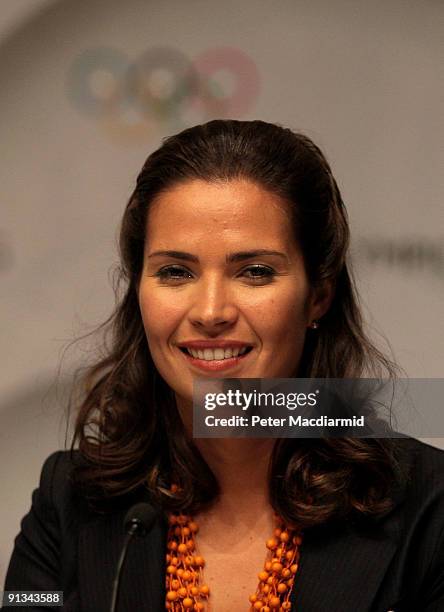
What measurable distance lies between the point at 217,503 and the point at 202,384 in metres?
0.23

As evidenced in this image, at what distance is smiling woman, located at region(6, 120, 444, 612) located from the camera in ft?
4.12

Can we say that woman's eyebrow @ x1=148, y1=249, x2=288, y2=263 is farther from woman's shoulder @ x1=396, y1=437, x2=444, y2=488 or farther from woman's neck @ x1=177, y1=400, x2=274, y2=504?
woman's shoulder @ x1=396, y1=437, x2=444, y2=488

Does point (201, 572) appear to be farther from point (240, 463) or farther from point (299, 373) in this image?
point (299, 373)

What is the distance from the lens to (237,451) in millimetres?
1376

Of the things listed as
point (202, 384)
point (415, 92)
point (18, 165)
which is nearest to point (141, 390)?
point (202, 384)

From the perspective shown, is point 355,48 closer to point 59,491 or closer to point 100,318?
point 100,318

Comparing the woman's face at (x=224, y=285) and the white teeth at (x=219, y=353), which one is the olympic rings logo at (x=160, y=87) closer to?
the woman's face at (x=224, y=285)

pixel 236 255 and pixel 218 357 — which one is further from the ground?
pixel 236 255

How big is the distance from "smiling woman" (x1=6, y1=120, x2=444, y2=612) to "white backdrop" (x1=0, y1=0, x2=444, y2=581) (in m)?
0.28

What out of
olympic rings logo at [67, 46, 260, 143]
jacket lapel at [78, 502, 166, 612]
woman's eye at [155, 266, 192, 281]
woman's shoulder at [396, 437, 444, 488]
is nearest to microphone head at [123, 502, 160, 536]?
jacket lapel at [78, 502, 166, 612]

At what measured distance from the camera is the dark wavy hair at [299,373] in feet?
4.28

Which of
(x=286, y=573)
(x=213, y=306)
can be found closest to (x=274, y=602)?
(x=286, y=573)

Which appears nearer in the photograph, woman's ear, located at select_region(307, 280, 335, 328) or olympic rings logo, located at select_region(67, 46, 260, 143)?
woman's ear, located at select_region(307, 280, 335, 328)

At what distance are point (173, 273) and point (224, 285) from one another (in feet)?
0.29
